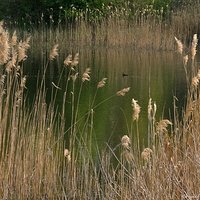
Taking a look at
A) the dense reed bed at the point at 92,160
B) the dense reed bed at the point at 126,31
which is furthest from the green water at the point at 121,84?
the dense reed bed at the point at 92,160

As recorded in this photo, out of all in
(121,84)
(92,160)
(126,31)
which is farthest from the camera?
(126,31)

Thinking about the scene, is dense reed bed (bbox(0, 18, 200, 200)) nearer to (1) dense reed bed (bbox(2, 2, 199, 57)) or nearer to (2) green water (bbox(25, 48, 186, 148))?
(2) green water (bbox(25, 48, 186, 148))

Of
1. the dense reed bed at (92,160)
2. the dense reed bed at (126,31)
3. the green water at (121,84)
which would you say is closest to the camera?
the dense reed bed at (92,160)

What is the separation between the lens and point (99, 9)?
709 inches

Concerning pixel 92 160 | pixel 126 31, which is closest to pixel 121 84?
pixel 126 31

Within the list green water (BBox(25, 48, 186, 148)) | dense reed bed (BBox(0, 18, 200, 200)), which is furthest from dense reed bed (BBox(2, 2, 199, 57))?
dense reed bed (BBox(0, 18, 200, 200))

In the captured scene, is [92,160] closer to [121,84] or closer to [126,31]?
[121,84]

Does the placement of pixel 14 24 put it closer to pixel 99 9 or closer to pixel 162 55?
pixel 99 9

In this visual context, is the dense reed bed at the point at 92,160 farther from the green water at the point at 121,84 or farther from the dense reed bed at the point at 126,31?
the dense reed bed at the point at 126,31

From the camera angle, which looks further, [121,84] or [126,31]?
[126,31]

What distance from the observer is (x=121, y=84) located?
11227 mm

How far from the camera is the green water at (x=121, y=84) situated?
785 cm

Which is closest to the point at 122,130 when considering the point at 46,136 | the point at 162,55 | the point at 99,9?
the point at 46,136

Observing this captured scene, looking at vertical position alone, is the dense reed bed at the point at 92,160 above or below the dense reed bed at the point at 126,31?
above
